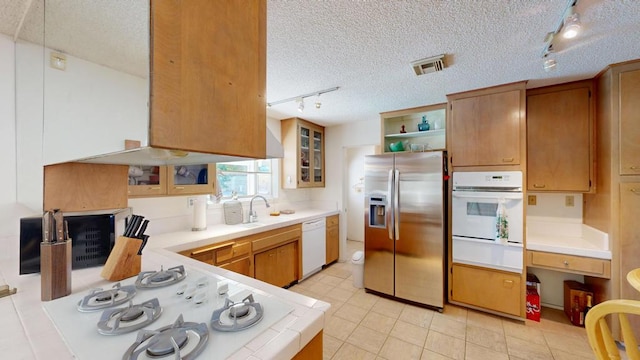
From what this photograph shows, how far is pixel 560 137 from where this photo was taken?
92.0 inches

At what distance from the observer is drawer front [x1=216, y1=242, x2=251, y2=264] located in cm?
213

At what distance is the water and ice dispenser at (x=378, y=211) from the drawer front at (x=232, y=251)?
1454 mm

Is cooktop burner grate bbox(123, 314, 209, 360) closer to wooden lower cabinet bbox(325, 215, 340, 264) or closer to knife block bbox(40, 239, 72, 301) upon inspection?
knife block bbox(40, 239, 72, 301)

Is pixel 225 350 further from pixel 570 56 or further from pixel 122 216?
pixel 570 56

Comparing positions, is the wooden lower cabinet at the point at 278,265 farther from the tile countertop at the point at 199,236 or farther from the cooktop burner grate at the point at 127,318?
the cooktop burner grate at the point at 127,318

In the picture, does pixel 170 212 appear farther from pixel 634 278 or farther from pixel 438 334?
pixel 634 278

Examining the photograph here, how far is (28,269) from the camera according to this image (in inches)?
44.9

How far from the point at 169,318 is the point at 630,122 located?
3354 mm

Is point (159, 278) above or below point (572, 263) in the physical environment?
above

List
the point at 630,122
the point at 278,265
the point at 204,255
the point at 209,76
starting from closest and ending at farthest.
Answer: the point at 209,76, the point at 630,122, the point at 204,255, the point at 278,265

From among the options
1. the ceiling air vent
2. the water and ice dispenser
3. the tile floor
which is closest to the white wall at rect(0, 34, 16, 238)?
the tile floor

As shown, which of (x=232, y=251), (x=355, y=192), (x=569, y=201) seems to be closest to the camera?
(x=232, y=251)

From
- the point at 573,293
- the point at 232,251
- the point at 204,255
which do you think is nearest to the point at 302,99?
the point at 232,251

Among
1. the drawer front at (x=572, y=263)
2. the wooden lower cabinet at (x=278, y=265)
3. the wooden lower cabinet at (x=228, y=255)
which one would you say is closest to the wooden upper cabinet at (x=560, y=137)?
the drawer front at (x=572, y=263)
